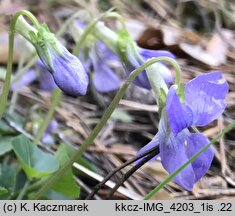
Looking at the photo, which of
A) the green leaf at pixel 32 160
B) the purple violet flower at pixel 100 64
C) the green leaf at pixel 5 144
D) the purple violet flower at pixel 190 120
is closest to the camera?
the purple violet flower at pixel 190 120

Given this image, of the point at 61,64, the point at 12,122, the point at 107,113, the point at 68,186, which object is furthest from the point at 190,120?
the point at 12,122

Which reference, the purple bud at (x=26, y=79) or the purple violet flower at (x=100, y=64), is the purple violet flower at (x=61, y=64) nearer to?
the purple violet flower at (x=100, y=64)

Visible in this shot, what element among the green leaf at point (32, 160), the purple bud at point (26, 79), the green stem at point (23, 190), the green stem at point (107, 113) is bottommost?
the green stem at point (23, 190)

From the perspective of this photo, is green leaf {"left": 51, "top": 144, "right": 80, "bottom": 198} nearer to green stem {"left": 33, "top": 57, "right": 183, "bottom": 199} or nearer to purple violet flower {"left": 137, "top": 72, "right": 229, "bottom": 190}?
green stem {"left": 33, "top": 57, "right": 183, "bottom": 199}

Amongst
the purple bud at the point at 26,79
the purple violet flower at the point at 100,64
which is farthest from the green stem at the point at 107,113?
the purple bud at the point at 26,79

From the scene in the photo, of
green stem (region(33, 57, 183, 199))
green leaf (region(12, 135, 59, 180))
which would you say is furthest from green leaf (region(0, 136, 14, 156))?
green stem (region(33, 57, 183, 199))

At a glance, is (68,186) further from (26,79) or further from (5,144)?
(26,79)
